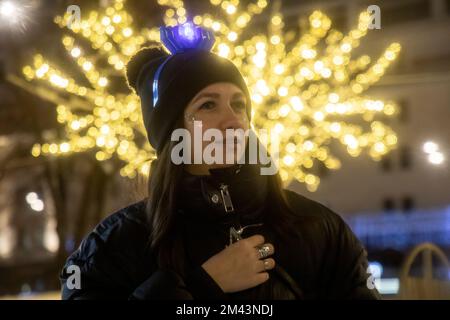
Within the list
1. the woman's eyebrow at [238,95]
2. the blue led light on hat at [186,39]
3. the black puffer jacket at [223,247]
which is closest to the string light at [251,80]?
the blue led light on hat at [186,39]

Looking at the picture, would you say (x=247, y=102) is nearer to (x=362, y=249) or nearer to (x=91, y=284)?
(x=362, y=249)

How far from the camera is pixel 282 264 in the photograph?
6.59ft

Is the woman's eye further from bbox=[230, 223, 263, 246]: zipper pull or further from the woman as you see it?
bbox=[230, 223, 263, 246]: zipper pull

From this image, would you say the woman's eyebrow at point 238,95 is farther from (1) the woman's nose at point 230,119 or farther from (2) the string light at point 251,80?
(2) the string light at point 251,80

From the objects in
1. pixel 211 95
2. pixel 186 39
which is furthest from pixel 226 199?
pixel 186 39

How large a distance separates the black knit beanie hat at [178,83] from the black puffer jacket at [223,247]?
24cm

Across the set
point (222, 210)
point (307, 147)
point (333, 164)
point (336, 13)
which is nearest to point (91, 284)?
point (222, 210)

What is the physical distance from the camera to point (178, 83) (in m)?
2.22

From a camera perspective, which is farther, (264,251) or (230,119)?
(230,119)

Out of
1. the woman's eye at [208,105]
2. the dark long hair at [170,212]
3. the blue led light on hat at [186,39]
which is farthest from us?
the blue led light on hat at [186,39]

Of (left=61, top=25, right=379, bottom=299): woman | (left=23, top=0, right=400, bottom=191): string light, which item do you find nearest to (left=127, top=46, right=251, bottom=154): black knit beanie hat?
(left=61, top=25, right=379, bottom=299): woman

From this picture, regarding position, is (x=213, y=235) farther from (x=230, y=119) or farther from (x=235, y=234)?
(x=230, y=119)

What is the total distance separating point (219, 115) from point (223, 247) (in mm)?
429

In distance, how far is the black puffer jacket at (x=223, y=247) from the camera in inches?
77.7
